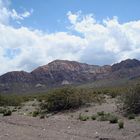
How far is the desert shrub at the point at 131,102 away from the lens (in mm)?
34006

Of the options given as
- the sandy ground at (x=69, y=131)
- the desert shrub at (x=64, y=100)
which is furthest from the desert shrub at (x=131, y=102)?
the desert shrub at (x=64, y=100)

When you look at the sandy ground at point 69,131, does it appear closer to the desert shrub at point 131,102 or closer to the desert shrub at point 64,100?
the desert shrub at point 131,102

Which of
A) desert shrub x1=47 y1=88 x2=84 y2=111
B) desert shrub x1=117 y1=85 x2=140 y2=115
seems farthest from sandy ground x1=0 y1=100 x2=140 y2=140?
desert shrub x1=47 y1=88 x2=84 y2=111

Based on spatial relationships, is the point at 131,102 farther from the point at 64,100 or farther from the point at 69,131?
the point at 69,131

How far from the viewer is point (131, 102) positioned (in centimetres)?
3478

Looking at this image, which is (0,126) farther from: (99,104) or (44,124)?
(99,104)

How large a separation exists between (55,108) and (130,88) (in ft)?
28.2

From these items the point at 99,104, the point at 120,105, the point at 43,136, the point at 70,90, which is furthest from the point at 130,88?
the point at 43,136

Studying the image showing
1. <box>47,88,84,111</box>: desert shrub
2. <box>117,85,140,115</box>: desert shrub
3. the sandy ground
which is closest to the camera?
the sandy ground

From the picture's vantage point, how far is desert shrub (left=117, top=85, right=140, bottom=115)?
112ft

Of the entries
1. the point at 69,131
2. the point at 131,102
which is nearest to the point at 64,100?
the point at 131,102

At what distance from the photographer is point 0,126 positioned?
90.4 ft

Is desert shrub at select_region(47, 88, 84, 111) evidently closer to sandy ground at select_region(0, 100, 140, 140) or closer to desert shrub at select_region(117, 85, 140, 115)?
desert shrub at select_region(117, 85, 140, 115)

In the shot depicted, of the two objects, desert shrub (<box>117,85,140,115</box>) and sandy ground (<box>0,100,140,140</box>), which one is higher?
desert shrub (<box>117,85,140,115</box>)
